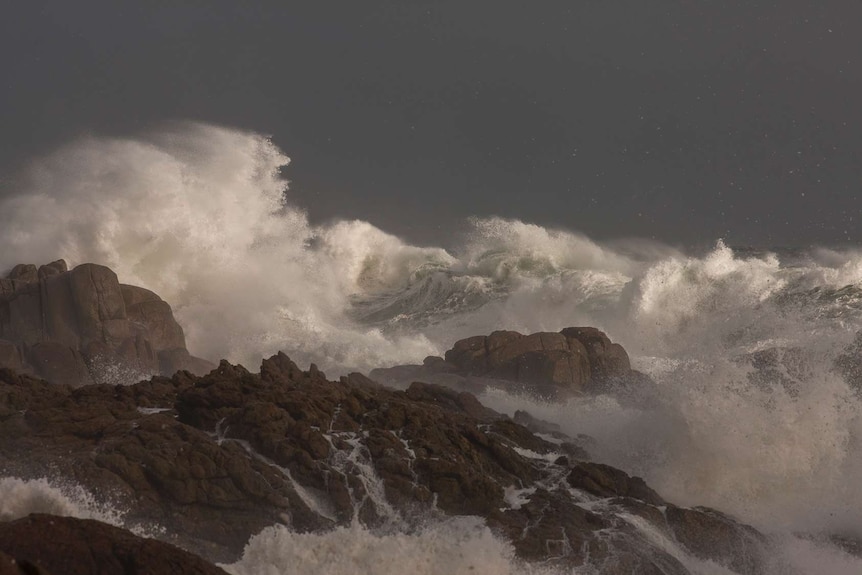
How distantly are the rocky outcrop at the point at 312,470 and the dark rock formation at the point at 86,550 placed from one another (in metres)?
2.03

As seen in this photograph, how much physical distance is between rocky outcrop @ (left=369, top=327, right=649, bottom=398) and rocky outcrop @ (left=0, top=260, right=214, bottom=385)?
227 inches

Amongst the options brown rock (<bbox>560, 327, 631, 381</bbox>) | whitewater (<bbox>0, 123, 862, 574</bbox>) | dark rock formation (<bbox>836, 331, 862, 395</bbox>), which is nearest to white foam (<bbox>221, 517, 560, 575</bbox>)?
whitewater (<bbox>0, 123, 862, 574</bbox>)

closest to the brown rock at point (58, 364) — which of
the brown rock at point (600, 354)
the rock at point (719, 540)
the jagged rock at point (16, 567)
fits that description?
the brown rock at point (600, 354)

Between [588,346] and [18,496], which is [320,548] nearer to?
[18,496]

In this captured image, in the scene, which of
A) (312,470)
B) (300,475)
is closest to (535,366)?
(312,470)

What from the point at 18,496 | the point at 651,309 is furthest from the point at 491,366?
the point at 18,496

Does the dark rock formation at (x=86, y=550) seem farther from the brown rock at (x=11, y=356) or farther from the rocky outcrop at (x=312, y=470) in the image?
the brown rock at (x=11, y=356)

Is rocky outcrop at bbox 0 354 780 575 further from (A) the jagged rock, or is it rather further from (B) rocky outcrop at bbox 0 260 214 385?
(B) rocky outcrop at bbox 0 260 214 385

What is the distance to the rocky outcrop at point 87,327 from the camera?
21.9 metres

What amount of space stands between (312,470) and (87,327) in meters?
12.5

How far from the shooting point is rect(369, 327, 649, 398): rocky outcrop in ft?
82.4

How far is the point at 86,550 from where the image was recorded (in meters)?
8.98

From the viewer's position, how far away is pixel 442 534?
11.7 metres

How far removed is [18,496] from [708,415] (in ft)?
37.3
